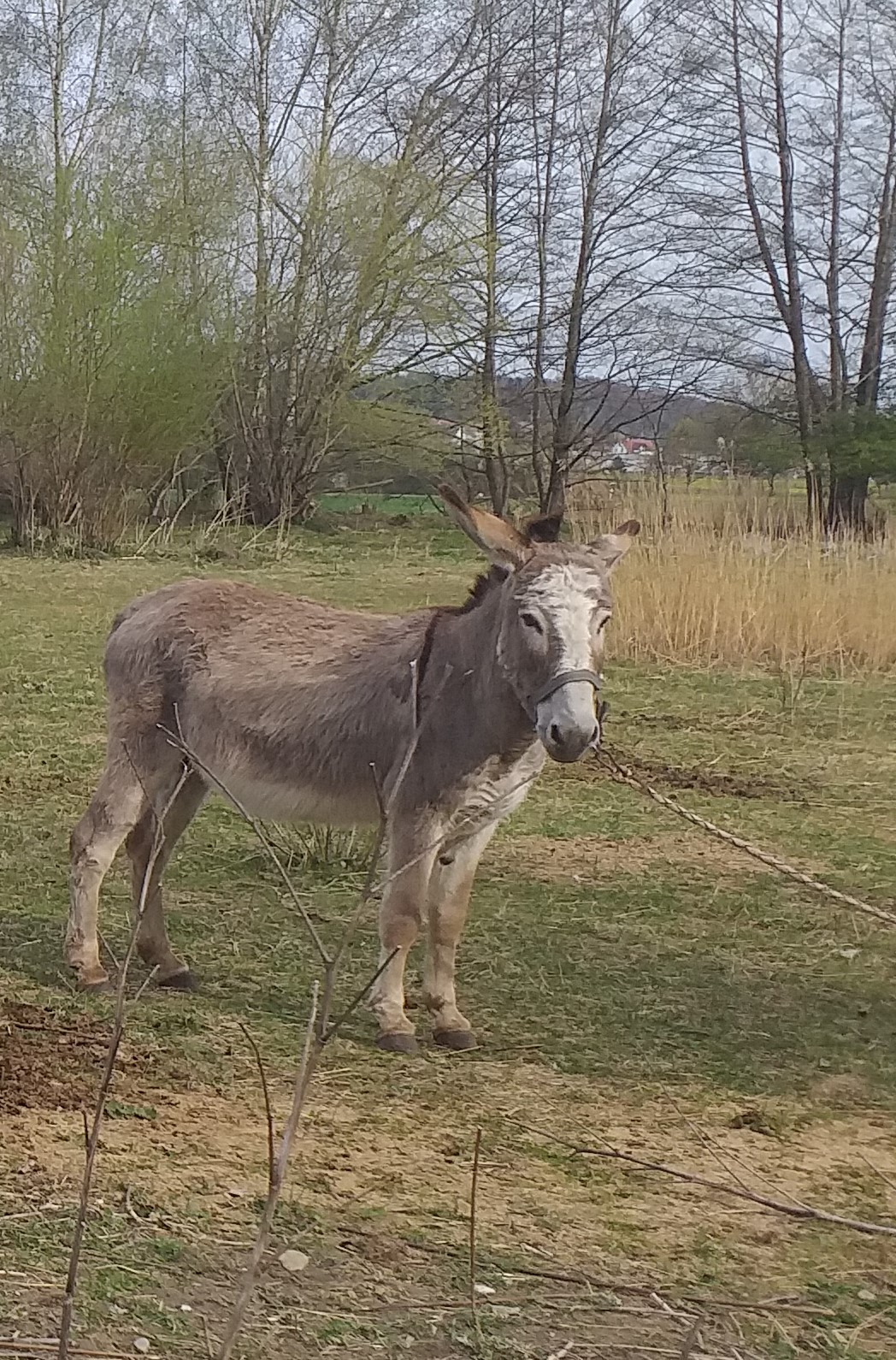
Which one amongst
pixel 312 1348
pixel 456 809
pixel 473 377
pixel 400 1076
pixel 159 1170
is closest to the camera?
pixel 312 1348

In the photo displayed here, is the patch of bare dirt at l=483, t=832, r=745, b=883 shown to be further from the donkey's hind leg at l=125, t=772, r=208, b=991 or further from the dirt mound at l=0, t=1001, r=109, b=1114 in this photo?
the dirt mound at l=0, t=1001, r=109, b=1114

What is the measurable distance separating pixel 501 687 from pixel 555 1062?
98 cm

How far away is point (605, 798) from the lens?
22.6 ft

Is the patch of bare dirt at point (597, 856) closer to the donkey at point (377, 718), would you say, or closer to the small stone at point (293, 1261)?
the donkey at point (377, 718)

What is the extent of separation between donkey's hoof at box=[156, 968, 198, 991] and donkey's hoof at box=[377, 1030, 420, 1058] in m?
0.70

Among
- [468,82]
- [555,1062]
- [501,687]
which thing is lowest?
[555,1062]

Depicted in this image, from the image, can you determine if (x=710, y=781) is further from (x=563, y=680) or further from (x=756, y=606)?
(x=563, y=680)

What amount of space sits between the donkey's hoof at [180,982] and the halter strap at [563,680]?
1453 mm

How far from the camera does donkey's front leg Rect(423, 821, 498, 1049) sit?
159 inches

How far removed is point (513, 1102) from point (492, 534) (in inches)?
55.8

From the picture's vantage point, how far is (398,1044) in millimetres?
3883

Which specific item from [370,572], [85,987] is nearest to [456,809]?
[85,987]

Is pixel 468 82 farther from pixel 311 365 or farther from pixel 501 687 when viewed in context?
pixel 501 687

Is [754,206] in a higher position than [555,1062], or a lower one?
Answer: higher
